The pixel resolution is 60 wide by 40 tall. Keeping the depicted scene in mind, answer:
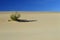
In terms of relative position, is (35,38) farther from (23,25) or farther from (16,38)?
(23,25)

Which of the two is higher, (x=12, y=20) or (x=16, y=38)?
(x=12, y=20)

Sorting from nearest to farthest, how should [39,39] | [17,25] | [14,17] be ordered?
1. [39,39]
2. [17,25]
3. [14,17]

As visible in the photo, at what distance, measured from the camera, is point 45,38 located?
47.8 feet

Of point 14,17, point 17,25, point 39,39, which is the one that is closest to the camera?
point 39,39

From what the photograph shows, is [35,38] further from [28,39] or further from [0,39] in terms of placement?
[0,39]

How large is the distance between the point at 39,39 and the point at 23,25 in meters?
7.67

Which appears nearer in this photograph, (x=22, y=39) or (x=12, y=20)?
(x=22, y=39)

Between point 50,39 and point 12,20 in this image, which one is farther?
point 12,20

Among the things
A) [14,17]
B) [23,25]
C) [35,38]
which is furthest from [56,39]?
[14,17]

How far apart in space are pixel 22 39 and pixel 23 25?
24.6 feet

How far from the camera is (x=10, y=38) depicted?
47.4ft

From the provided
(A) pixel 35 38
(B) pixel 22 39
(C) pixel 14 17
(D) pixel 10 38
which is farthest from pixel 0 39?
(C) pixel 14 17

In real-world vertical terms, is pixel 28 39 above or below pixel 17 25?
below


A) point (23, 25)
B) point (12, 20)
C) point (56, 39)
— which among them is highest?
point (12, 20)
